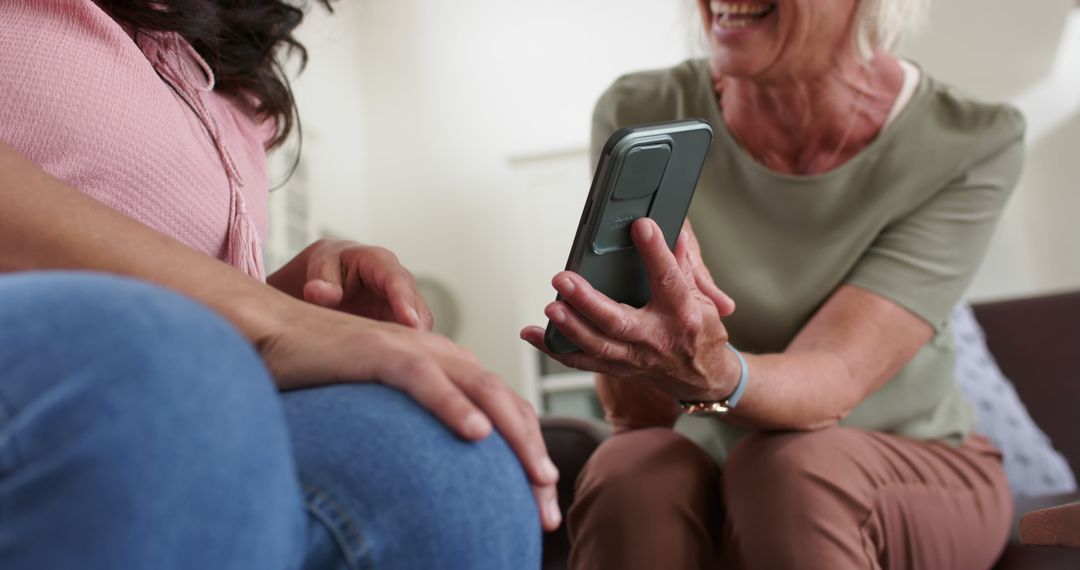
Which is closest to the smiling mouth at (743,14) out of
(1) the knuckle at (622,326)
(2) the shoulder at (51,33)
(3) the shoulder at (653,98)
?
(3) the shoulder at (653,98)

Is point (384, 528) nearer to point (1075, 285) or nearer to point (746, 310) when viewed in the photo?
point (746, 310)

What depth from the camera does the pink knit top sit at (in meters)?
0.63

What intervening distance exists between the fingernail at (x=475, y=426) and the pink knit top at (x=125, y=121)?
0.24m

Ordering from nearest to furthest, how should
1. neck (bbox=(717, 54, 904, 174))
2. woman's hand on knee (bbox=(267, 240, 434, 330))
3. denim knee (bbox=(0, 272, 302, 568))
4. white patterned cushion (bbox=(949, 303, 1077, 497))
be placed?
denim knee (bbox=(0, 272, 302, 568)), woman's hand on knee (bbox=(267, 240, 434, 330)), neck (bbox=(717, 54, 904, 174)), white patterned cushion (bbox=(949, 303, 1077, 497))

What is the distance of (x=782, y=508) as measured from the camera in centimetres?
96

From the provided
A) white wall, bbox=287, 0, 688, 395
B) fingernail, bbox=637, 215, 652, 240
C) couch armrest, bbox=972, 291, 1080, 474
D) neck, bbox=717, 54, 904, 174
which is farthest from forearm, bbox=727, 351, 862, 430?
white wall, bbox=287, 0, 688, 395

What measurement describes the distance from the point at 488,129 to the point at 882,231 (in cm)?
389

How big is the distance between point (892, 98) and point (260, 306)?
1.04m

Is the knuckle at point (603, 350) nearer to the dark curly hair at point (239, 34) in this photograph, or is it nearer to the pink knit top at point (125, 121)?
the pink knit top at point (125, 121)

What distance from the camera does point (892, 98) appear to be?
1328mm

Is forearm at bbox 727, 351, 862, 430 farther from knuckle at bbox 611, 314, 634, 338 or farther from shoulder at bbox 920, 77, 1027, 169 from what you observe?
shoulder at bbox 920, 77, 1027, 169

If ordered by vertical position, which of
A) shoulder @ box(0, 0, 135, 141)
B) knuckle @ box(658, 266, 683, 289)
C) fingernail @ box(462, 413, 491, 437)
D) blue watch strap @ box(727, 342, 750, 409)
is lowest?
blue watch strap @ box(727, 342, 750, 409)

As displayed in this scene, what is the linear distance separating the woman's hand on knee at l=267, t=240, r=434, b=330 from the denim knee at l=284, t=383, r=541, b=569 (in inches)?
9.9

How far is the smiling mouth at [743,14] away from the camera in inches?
49.6
